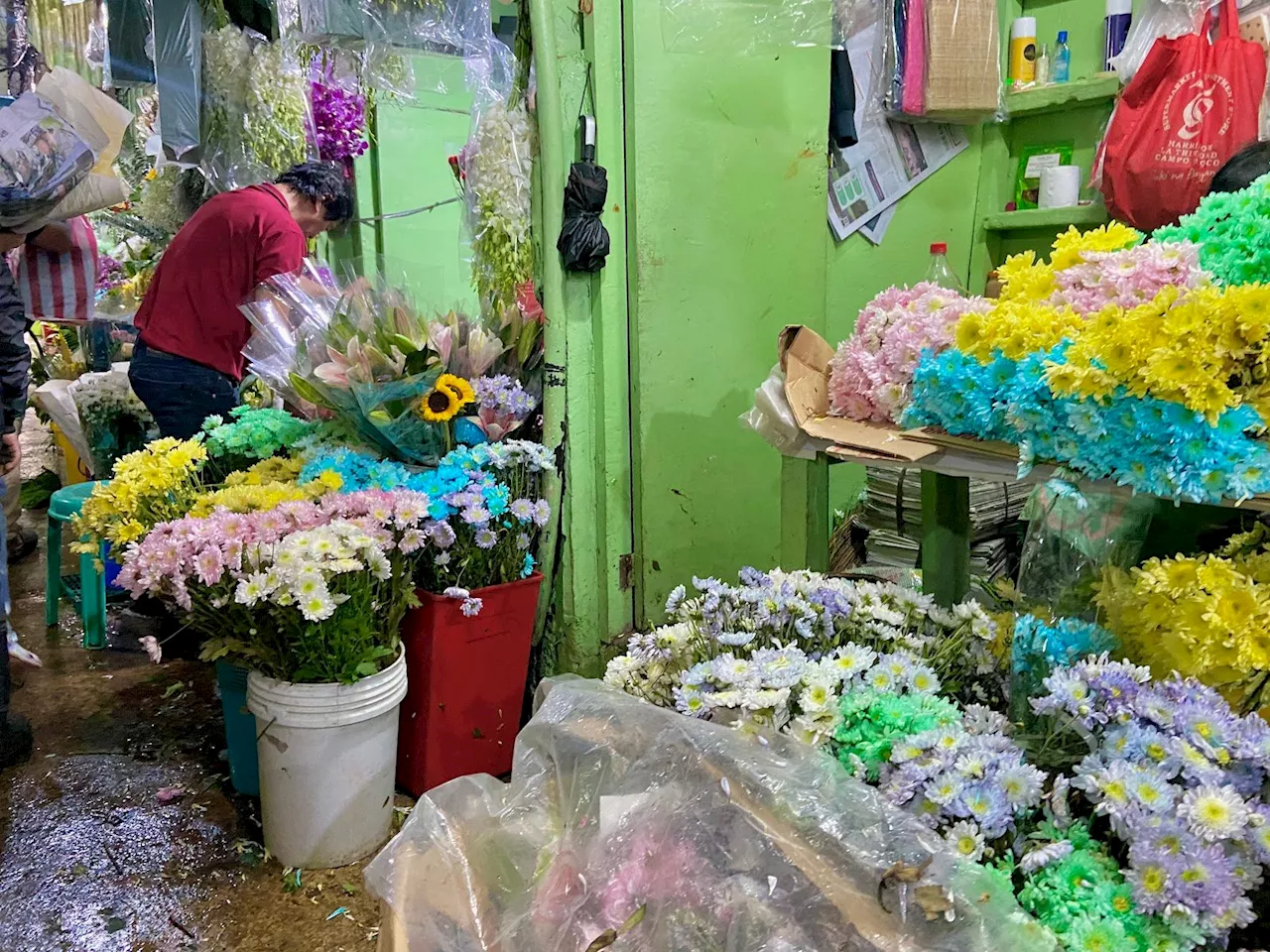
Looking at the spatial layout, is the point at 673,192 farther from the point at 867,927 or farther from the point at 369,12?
the point at 867,927

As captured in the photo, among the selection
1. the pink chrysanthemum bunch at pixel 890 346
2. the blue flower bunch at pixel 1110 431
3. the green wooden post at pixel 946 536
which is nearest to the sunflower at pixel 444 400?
the pink chrysanthemum bunch at pixel 890 346

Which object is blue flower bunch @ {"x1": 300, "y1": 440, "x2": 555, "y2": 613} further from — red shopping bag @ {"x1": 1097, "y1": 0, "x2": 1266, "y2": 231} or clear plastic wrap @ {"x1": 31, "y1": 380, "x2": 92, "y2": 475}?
clear plastic wrap @ {"x1": 31, "y1": 380, "x2": 92, "y2": 475}

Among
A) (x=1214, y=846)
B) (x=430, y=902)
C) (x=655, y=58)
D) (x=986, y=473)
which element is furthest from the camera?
(x=655, y=58)

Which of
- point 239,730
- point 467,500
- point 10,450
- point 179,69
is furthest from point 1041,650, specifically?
point 179,69

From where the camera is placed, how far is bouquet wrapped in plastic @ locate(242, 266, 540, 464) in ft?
6.77

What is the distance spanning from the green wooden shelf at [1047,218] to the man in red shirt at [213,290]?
228 cm

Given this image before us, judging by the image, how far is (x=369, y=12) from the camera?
265 centimetres

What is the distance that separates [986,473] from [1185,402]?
32 cm

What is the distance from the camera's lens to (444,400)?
2.10 metres

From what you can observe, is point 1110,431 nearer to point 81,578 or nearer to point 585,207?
point 585,207

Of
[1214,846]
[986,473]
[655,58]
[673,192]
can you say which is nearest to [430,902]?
[1214,846]

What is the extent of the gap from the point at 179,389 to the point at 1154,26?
317 centimetres

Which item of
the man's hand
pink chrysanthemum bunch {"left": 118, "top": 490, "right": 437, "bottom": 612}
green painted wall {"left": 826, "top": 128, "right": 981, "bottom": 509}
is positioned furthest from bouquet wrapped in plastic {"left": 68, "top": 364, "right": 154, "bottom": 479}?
green painted wall {"left": 826, "top": 128, "right": 981, "bottom": 509}

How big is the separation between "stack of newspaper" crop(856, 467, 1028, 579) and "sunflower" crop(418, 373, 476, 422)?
1274 millimetres
